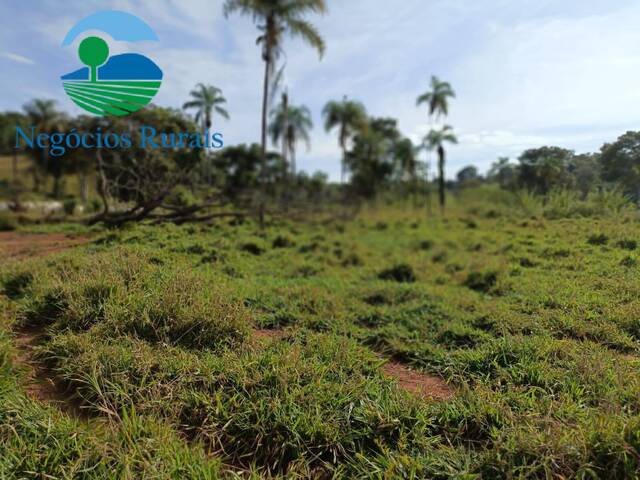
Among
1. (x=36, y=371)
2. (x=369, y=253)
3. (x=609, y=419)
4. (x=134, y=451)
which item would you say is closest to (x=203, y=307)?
(x=36, y=371)

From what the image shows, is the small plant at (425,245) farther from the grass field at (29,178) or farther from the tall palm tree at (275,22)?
the grass field at (29,178)

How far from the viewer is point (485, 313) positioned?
160 inches

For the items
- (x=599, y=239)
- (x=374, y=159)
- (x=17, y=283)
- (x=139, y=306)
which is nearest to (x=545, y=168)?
(x=599, y=239)

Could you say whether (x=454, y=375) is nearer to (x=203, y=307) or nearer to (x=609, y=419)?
(x=609, y=419)

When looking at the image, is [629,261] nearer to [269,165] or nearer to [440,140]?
[440,140]

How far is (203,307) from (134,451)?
149 cm

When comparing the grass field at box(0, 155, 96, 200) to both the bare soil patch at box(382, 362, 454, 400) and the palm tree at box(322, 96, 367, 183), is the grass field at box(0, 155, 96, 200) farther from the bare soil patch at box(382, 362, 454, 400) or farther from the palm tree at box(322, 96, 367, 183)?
the bare soil patch at box(382, 362, 454, 400)

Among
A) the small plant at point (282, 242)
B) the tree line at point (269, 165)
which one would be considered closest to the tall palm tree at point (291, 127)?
the tree line at point (269, 165)

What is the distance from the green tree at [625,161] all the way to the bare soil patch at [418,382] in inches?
121

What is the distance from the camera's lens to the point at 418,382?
295 cm

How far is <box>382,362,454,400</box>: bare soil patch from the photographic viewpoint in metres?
2.68

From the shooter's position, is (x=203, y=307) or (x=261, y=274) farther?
(x=261, y=274)

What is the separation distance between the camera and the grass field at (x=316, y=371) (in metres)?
1.88

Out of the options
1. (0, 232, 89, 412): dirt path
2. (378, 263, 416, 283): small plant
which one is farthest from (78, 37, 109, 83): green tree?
(378, 263, 416, 283): small plant
